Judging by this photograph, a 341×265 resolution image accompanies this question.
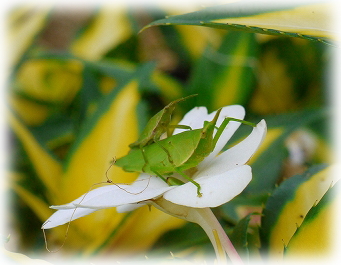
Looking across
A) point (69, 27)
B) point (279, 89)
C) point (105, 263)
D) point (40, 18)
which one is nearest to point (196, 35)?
point (279, 89)

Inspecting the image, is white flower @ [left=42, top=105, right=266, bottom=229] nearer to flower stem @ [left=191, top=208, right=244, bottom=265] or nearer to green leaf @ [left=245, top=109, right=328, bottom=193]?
→ flower stem @ [left=191, top=208, right=244, bottom=265]

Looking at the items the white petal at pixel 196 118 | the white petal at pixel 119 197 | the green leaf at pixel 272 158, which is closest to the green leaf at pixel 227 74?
the green leaf at pixel 272 158

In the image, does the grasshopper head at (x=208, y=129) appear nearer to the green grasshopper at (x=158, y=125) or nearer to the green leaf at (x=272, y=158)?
the green grasshopper at (x=158, y=125)

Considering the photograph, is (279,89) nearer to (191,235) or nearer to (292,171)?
(292,171)

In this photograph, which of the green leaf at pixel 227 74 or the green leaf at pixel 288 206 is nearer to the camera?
the green leaf at pixel 288 206

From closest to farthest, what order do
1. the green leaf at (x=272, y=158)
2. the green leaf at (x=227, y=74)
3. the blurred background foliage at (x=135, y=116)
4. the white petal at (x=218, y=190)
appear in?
1. the white petal at (x=218, y=190)
2. the blurred background foliage at (x=135, y=116)
3. the green leaf at (x=272, y=158)
4. the green leaf at (x=227, y=74)

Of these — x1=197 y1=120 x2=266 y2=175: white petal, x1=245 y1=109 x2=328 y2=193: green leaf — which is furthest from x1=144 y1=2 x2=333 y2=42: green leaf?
x1=245 y1=109 x2=328 y2=193: green leaf

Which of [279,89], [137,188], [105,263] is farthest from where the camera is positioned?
[279,89]
